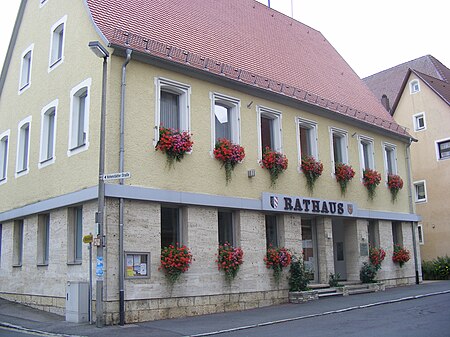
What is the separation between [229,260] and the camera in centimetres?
1642

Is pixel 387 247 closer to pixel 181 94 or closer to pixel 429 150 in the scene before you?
pixel 429 150

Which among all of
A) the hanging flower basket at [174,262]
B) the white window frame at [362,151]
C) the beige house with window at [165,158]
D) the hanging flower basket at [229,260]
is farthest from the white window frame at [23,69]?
the white window frame at [362,151]

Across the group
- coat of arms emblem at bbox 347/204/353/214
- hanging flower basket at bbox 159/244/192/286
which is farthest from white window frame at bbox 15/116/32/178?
coat of arms emblem at bbox 347/204/353/214

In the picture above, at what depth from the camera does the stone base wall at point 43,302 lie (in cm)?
1572

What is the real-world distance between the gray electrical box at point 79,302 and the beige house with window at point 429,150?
24233 millimetres

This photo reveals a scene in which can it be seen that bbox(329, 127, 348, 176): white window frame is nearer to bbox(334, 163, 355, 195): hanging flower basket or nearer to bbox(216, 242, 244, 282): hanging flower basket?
bbox(334, 163, 355, 195): hanging flower basket

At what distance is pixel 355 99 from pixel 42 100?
13.8m

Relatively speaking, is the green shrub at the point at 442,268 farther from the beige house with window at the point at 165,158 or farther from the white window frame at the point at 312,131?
the white window frame at the point at 312,131

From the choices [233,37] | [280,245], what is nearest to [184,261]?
[280,245]

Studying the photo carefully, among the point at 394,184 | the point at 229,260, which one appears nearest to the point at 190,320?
the point at 229,260

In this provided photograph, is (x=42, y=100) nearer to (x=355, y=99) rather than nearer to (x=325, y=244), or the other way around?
(x=325, y=244)

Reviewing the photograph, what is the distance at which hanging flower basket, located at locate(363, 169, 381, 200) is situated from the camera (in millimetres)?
23328

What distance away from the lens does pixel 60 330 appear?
12.7 m

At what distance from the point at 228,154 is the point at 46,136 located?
633 centimetres
